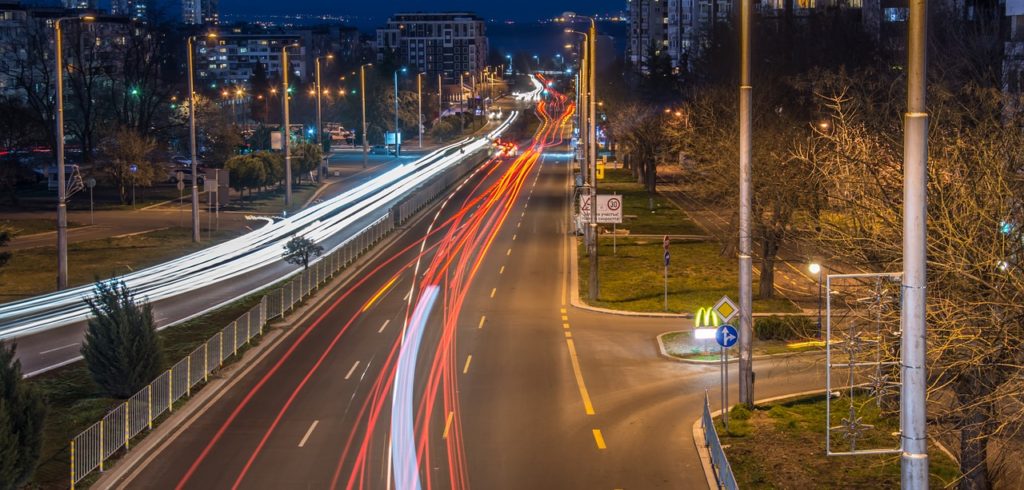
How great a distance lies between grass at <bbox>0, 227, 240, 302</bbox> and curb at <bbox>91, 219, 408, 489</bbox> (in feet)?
24.3

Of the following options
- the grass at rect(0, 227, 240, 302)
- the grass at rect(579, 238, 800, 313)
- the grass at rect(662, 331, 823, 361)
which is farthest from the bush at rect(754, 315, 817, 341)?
the grass at rect(0, 227, 240, 302)

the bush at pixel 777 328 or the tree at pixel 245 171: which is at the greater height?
the tree at pixel 245 171

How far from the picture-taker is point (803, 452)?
19.6 m

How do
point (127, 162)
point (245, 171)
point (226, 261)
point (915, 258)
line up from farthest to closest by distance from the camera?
point (245, 171), point (127, 162), point (226, 261), point (915, 258)

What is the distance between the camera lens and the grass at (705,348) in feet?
94.4

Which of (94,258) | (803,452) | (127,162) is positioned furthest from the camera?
(127,162)

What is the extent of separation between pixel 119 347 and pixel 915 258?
18.2 meters

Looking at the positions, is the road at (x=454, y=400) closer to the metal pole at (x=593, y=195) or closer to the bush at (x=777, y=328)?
the metal pole at (x=593, y=195)

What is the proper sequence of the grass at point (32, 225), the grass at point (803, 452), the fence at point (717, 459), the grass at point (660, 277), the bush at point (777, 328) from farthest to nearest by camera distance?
the grass at point (32, 225) < the grass at point (660, 277) < the bush at point (777, 328) < the grass at point (803, 452) < the fence at point (717, 459)

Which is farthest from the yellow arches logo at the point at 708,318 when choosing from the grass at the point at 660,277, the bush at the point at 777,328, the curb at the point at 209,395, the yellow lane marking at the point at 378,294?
the yellow lane marking at the point at 378,294

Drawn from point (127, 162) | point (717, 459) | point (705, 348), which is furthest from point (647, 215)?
point (717, 459)

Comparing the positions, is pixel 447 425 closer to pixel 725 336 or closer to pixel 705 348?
pixel 725 336

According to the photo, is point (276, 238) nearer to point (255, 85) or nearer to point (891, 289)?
point (891, 289)

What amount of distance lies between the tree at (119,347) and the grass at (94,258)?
559 inches
